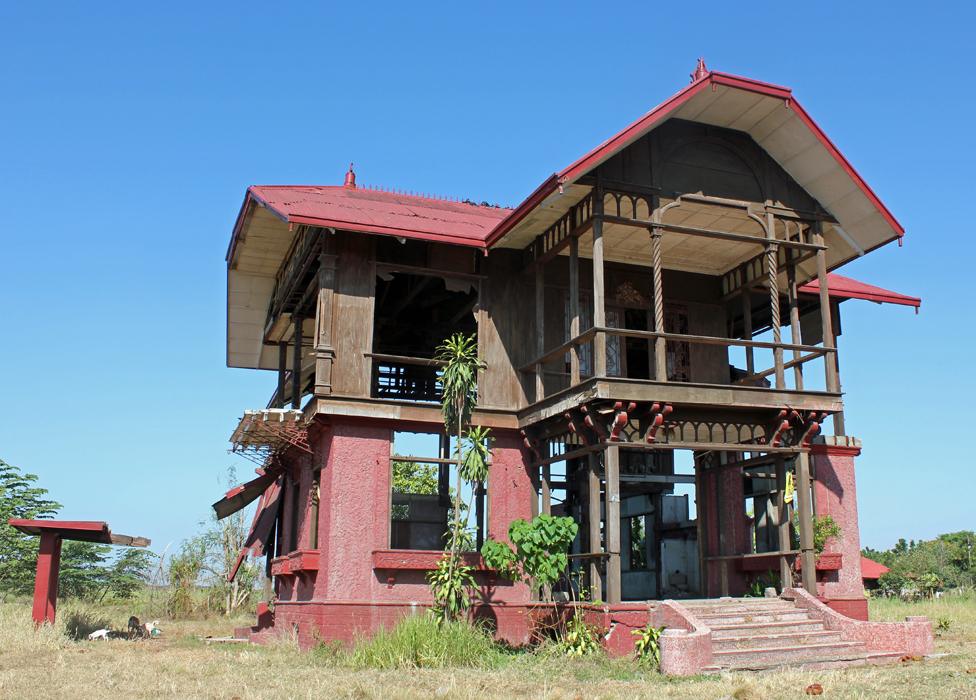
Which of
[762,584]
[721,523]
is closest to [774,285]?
[721,523]

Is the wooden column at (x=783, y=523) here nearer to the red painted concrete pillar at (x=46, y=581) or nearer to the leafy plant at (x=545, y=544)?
the leafy plant at (x=545, y=544)

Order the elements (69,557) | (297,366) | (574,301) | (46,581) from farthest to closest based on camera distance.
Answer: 1. (69,557)
2. (297,366)
3. (46,581)
4. (574,301)

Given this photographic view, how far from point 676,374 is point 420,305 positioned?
6.12 metres

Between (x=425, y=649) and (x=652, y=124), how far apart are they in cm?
891

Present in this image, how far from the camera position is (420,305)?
2220 cm

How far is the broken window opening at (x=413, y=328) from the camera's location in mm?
21547

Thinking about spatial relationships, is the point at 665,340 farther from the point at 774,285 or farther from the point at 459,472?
the point at 459,472

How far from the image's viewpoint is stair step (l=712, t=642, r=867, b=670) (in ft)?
44.2

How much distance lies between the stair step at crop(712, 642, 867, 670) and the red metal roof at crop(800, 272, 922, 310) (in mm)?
8106

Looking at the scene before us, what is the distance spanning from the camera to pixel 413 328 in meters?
23.0

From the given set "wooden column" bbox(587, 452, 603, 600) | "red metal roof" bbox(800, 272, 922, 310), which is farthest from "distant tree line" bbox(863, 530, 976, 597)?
"wooden column" bbox(587, 452, 603, 600)

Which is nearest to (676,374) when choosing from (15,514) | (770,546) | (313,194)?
(770,546)

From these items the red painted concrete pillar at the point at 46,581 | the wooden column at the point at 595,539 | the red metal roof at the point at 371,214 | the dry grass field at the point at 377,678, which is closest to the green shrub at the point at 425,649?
the dry grass field at the point at 377,678

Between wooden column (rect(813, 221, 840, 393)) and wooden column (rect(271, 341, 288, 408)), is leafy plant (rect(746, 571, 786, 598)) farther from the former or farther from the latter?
wooden column (rect(271, 341, 288, 408))
